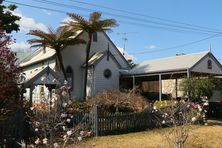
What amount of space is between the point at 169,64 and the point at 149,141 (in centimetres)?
1658

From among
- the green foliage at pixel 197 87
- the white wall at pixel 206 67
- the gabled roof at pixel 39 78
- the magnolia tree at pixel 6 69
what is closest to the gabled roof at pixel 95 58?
the white wall at pixel 206 67

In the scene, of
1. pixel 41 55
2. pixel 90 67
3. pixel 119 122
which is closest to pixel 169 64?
pixel 90 67

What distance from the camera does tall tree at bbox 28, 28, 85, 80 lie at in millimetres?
28156

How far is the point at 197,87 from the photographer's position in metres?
25.3

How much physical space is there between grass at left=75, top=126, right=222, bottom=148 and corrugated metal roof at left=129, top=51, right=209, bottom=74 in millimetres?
11424

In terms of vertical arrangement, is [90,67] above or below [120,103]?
above

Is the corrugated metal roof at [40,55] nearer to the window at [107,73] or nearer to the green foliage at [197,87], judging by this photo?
the window at [107,73]

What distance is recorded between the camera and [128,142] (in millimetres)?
15203

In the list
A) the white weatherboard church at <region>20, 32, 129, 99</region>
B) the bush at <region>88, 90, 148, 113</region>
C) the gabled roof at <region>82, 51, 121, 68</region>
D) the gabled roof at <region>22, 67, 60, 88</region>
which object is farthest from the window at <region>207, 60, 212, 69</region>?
the gabled roof at <region>22, 67, 60, 88</region>

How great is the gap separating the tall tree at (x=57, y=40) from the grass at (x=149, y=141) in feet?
40.8

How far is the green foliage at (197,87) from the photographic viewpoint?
83.0 ft

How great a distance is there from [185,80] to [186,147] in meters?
12.8

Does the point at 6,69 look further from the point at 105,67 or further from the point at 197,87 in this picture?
the point at 105,67

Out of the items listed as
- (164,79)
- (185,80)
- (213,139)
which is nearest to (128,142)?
(213,139)
